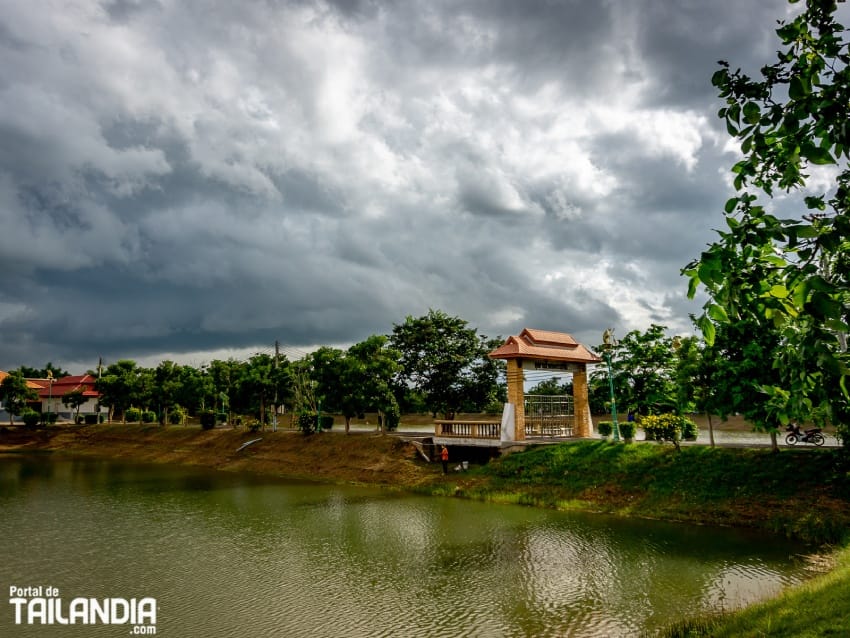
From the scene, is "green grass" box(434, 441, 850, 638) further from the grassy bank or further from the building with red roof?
the building with red roof

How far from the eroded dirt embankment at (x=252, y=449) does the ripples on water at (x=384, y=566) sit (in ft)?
20.1

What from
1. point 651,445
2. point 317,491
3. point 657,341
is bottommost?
point 317,491

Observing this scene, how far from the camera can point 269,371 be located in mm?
40312

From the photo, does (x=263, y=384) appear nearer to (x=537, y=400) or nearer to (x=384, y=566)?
(x=537, y=400)

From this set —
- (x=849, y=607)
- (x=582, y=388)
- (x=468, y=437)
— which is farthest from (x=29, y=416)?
(x=849, y=607)

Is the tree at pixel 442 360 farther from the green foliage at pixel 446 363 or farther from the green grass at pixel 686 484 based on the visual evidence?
the green grass at pixel 686 484

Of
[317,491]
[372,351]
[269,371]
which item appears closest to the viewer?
[317,491]

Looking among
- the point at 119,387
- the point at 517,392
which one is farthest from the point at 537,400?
the point at 119,387

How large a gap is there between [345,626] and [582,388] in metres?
17.7

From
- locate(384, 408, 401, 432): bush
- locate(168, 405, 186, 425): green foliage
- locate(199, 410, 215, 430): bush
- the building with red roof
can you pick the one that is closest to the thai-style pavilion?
locate(384, 408, 401, 432): bush

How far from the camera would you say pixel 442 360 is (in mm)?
34562

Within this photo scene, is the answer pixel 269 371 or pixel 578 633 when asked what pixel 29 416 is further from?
pixel 578 633

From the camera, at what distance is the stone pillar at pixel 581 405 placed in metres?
23.4

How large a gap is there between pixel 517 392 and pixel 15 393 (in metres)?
56.2
